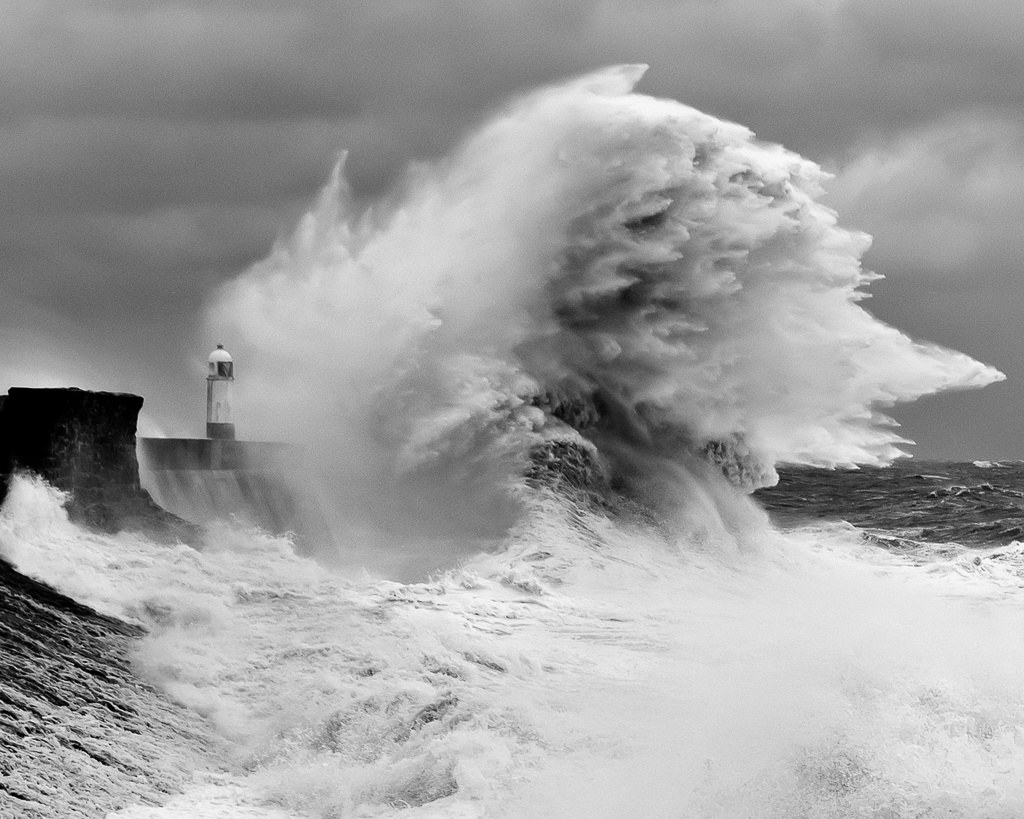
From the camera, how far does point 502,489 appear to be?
14.1 meters

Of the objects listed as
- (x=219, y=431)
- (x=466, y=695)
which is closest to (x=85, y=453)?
(x=219, y=431)

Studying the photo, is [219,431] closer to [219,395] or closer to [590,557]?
[219,395]

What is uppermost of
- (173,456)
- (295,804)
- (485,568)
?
(173,456)

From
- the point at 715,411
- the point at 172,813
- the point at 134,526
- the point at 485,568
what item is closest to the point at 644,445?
the point at 715,411

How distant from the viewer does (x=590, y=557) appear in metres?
13.3

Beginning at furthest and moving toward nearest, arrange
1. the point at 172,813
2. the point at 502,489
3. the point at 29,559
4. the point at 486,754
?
the point at 502,489, the point at 29,559, the point at 486,754, the point at 172,813

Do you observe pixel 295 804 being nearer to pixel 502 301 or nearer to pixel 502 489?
pixel 502 489

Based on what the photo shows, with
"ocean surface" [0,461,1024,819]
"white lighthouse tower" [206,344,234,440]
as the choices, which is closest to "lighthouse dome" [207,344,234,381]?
"white lighthouse tower" [206,344,234,440]

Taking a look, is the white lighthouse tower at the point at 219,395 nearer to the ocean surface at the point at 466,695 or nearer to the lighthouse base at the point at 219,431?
the lighthouse base at the point at 219,431

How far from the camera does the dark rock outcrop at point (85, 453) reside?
10.2 m

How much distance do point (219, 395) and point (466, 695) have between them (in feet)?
20.0

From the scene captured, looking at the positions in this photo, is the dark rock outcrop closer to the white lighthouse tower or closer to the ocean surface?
the ocean surface

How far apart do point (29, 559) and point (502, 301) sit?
22.4 ft

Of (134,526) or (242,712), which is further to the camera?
(134,526)
